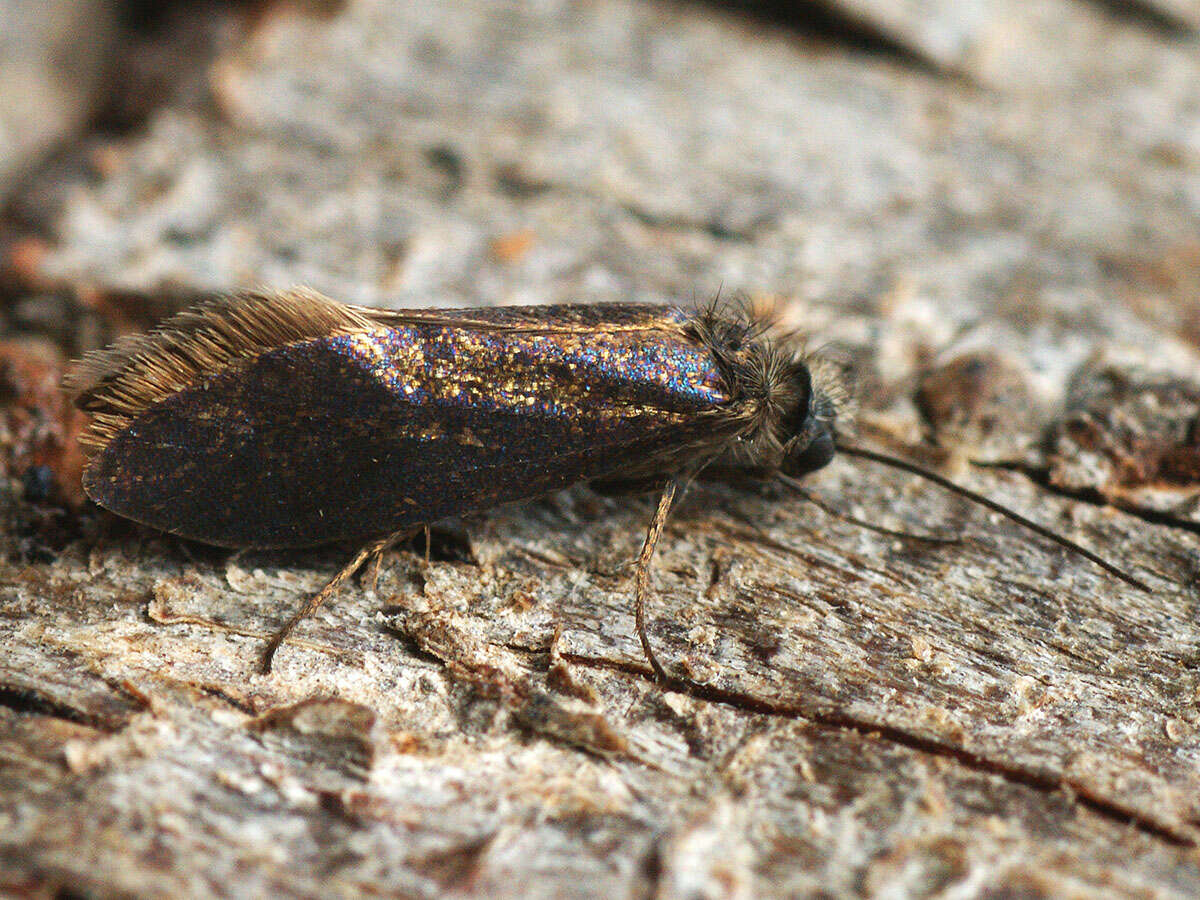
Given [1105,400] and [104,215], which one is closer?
[1105,400]

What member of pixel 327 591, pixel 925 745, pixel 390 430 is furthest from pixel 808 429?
pixel 327 591

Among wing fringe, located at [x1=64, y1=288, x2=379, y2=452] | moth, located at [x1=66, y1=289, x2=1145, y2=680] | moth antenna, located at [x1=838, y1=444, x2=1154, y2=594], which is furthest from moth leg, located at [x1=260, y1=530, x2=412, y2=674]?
moth antenna, located at [x1=838, y1=444, x2=1154, y2=594]

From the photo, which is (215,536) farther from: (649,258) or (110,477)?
(649,258)

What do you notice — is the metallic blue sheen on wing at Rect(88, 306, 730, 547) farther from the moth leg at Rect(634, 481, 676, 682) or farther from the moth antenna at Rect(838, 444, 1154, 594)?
the moth antenna at Rect(838, 444, 1154, 594)

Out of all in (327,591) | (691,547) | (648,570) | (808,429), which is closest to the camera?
(327,591)

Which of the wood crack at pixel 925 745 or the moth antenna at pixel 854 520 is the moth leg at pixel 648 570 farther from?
the moth antenna at pixel 854 520

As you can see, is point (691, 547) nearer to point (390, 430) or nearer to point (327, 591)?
point (390, 430)

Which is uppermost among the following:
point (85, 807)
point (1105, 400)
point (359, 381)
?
point (1105, 400)

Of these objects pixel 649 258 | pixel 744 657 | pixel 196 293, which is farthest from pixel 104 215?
pixel 744 657
